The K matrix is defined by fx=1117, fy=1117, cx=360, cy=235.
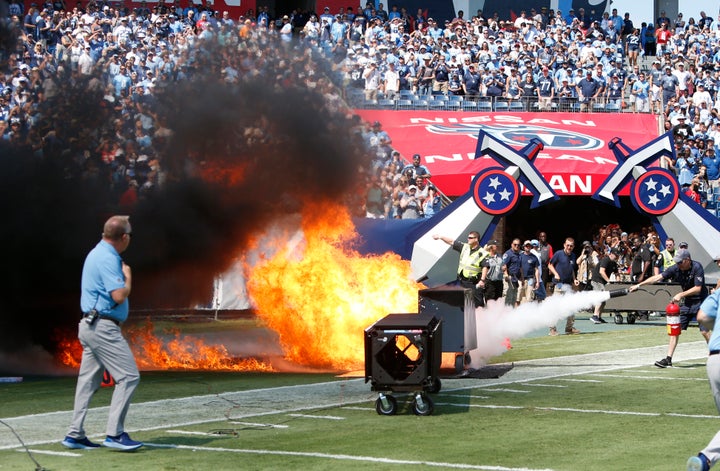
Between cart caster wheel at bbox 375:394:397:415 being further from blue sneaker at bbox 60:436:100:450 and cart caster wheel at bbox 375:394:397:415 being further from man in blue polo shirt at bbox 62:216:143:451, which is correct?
blue sneaker at bbox 60:436:100:450

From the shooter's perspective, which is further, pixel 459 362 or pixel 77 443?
pixel 459 362

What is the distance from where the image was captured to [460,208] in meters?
23.8

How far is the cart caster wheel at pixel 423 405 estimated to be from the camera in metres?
11.9

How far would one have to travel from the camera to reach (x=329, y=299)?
648 inches

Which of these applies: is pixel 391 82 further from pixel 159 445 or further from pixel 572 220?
pixel 159 445

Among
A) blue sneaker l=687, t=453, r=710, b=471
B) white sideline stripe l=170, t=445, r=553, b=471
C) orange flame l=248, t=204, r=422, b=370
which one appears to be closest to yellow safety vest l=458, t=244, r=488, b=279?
orange flame l=248, t=204, r=422, b=370

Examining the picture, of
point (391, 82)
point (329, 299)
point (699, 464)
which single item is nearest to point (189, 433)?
point (699, 464)

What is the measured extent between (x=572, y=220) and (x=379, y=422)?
78.6 feet

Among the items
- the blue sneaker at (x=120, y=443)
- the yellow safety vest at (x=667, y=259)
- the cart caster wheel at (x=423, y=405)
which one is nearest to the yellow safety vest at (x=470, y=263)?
the cart caster wheel at (x=423, y=405)

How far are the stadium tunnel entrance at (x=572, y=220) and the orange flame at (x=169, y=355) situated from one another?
16.4 meters

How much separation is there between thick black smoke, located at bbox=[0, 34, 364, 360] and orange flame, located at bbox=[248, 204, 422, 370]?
120cm

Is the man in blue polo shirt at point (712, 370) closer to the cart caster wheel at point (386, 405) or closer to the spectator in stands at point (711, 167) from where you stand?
the cart caster wheel at point (386, 405)

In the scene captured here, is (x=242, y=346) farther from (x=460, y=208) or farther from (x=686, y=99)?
(x=686, y=99)

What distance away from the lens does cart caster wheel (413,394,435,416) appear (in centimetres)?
1187
